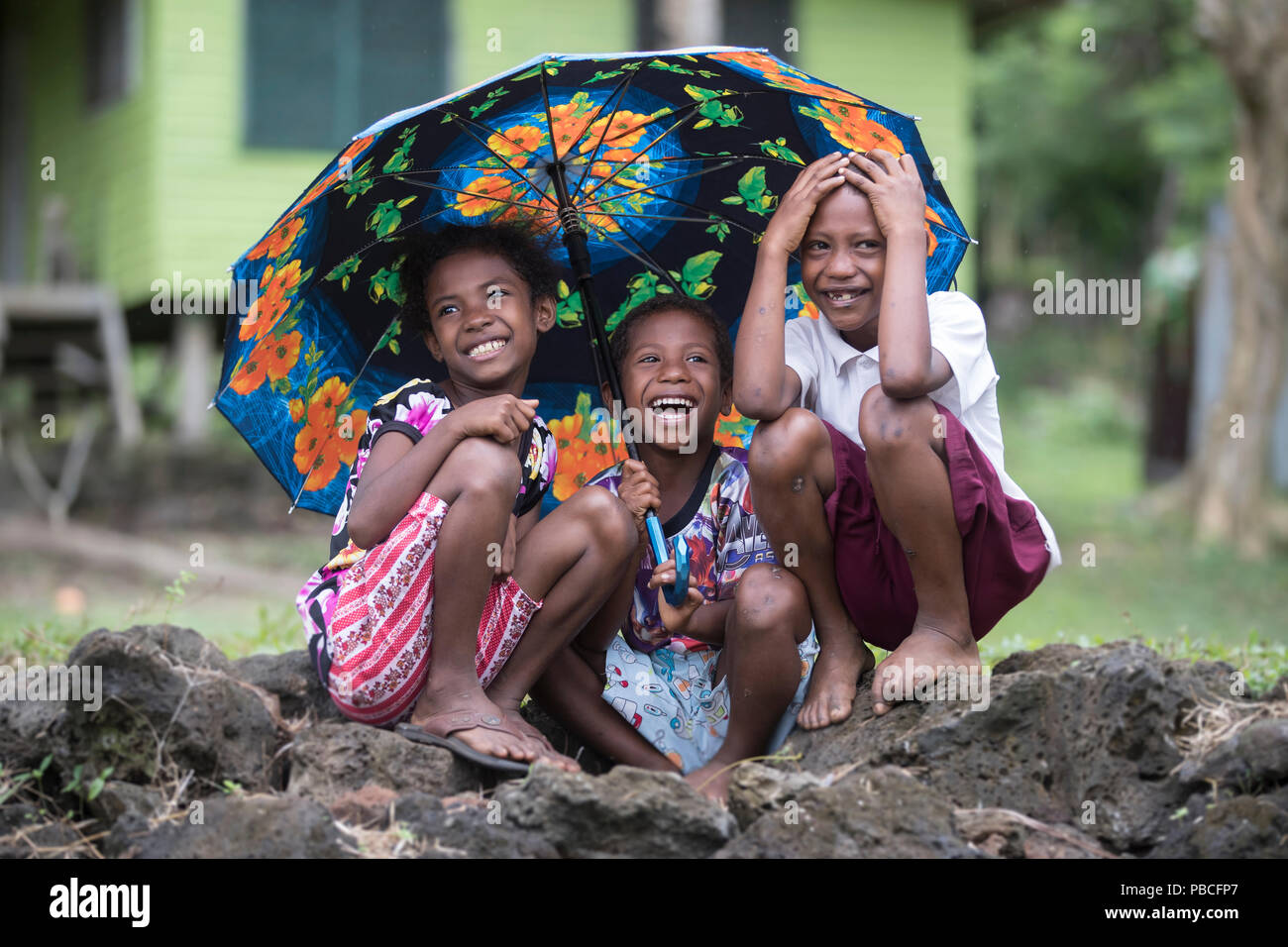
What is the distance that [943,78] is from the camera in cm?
1228

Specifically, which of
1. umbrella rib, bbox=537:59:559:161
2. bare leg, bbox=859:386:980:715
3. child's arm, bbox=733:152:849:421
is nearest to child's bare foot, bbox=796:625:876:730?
bare leg, bbox=859:386:980:715

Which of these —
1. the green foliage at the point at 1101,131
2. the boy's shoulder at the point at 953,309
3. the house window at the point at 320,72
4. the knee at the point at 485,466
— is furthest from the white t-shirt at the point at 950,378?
the green foliage at the point at 1101,131

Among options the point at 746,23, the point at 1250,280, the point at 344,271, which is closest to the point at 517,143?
the point at 344,271

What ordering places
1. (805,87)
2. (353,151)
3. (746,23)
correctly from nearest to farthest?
1. (353,151)
2. (805,87)
3. (746,23)

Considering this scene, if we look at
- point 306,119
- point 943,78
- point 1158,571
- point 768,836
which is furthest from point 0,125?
point 768,836

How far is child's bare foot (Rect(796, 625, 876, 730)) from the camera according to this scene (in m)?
3.50

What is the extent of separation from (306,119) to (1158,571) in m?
7.24

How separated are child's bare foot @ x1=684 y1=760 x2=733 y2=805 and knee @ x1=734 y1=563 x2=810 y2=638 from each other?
0.37 meters

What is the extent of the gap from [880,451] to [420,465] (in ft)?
3.61

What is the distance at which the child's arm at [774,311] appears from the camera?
344 centimetres

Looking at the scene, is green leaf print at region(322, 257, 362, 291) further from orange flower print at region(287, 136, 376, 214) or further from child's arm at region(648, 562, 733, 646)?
child's arm at region(648, 562, 733, 646)

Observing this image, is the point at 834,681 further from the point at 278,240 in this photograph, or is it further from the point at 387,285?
the point at 278,240

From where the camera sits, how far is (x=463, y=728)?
337cm

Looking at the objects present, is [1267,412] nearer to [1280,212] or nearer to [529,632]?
[1280,212]
